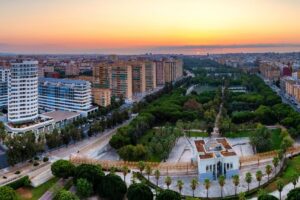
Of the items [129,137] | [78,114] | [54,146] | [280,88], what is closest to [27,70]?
[78,114]

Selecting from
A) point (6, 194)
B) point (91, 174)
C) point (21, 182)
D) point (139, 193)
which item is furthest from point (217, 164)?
point (6, 194)

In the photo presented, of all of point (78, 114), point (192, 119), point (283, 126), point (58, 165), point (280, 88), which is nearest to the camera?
point (58, 165)

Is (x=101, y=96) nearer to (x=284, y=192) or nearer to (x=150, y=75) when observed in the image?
(x=150, y=75)

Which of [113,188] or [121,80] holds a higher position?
[121,80]

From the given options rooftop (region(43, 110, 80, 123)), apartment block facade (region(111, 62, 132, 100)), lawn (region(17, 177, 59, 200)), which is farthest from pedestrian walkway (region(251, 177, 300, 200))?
apartment block facade (region(111, 62, 132, 100))

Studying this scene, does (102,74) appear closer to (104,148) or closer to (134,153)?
(104,148)

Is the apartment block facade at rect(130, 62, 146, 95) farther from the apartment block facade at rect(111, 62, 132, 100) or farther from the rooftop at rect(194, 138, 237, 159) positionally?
the rooftop at rect(194, 138, 237, 159)
